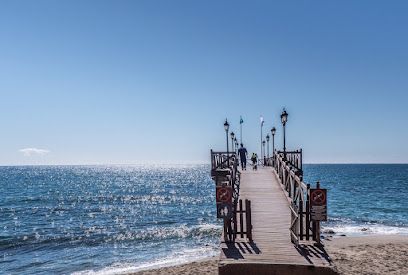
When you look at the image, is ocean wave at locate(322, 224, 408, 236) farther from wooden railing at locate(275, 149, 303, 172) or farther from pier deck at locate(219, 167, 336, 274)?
pier deck at locate(219, 167, 336, 274)

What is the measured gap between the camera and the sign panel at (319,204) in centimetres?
1157

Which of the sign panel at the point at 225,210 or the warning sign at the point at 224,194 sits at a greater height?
the warning sign at the point at 224,194

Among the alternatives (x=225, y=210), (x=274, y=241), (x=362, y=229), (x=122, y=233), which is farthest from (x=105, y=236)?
(x=274, y=241)

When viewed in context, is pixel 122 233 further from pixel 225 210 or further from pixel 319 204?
pixel 319 204

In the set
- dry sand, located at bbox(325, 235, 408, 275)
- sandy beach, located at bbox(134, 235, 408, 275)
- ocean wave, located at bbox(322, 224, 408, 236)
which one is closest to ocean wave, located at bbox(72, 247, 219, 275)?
sandy beach, located at bbox(134, 235, 408, 275)

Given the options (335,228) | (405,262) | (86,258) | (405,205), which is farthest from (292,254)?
(405,205)

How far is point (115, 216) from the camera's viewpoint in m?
48.9

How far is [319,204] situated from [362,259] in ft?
40.1

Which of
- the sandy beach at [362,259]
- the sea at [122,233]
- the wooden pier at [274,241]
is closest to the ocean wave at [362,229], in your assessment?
the sea at [122,233]

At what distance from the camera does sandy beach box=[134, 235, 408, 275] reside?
19.6 metres

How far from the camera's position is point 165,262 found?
24188mm

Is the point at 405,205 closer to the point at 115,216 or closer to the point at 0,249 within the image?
the point at 115,216

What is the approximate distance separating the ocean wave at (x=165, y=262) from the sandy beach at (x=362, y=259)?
194 cm

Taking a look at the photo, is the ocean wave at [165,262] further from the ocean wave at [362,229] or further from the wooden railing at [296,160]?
the ocean wave at [362,229]
